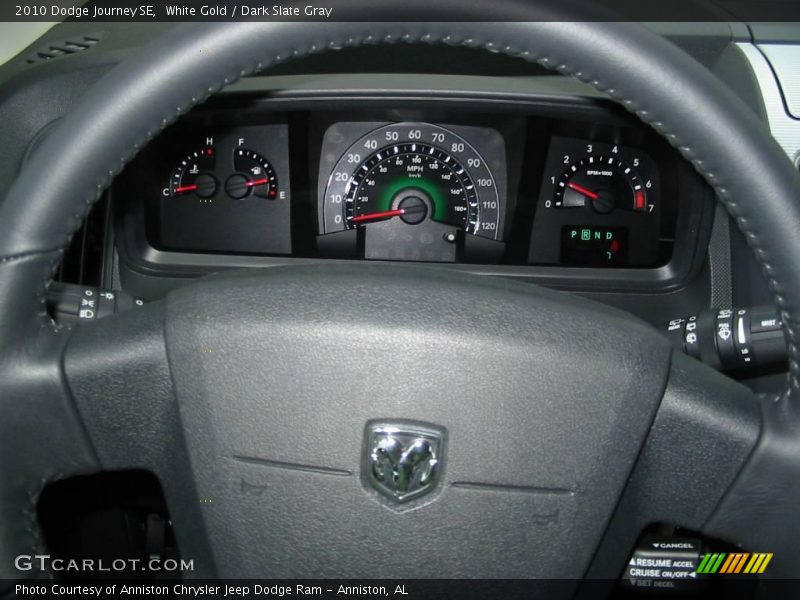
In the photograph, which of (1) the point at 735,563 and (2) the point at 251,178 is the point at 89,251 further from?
(1) the point at 735,563

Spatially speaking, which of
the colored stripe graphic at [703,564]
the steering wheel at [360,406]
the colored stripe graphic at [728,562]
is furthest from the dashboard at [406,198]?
the steering wheel at [360,406]

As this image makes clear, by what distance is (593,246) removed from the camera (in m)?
2.01

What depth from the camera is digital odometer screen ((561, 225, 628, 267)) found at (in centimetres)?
201

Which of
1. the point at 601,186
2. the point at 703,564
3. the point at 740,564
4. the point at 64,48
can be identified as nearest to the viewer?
the point at 740,564

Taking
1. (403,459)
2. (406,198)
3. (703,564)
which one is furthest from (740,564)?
(406,198)

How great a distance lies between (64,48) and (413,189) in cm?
75

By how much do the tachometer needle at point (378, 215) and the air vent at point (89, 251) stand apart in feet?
1.71

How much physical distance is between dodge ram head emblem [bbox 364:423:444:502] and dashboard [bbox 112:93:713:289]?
117 cm

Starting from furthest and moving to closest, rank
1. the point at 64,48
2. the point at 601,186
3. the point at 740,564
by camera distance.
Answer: the point at 601,186
the point at 64,48
the point at 740,564

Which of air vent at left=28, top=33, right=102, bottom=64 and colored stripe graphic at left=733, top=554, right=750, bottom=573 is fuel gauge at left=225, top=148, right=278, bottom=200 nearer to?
air vent at left=28, top=33, right=102, bottom=64

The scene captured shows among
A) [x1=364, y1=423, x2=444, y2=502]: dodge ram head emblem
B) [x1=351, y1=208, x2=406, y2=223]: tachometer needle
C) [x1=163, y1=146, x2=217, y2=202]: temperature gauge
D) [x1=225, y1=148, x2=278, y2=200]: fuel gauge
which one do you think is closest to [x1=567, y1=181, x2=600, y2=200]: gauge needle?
[x1=351, y1=208, x2=406, y2=223]: tachometer needle

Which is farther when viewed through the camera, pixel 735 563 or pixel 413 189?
pixel 413 189

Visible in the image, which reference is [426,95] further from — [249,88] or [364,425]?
[364,425]

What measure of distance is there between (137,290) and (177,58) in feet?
4.47
